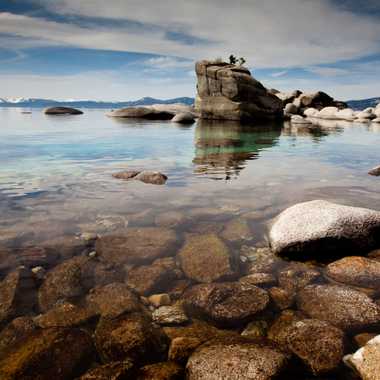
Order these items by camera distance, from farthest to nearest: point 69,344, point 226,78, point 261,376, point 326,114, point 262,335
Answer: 1. point 326,114
2. point 226,78
3. point 262,335
4. point 69,344
5. point 261,376

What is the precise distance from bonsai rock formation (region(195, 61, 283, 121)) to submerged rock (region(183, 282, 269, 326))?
36.7m

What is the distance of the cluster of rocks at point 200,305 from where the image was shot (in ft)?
10.8

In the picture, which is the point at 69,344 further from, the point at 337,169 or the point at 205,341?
the point at 337,169

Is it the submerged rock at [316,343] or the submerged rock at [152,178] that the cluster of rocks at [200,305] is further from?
the submerged rock at [152,178]

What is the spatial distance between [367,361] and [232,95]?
38.6m

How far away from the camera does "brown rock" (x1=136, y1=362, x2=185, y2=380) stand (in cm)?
315

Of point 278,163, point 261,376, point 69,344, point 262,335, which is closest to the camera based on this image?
point 261,376

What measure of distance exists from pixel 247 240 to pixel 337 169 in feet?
27.7

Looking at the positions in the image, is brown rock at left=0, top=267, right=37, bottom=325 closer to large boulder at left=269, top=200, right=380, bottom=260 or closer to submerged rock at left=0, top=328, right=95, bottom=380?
submerged rock at left=0, top=328, right=95, bottom=380

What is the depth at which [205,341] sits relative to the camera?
12.1 feet

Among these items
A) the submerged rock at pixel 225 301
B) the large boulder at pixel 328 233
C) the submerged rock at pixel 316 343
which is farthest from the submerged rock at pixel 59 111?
the submerged rock at pixel 316 343

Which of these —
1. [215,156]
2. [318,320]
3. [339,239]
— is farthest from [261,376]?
[215,156]

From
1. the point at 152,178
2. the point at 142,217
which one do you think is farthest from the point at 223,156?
the point at 142,217

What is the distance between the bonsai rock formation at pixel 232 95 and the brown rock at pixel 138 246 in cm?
3512
